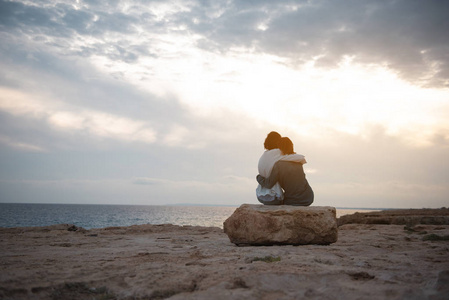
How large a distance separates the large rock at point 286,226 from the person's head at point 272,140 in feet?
4.83

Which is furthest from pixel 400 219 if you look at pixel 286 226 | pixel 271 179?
pixel 286 226

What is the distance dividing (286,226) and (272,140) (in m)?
1.99

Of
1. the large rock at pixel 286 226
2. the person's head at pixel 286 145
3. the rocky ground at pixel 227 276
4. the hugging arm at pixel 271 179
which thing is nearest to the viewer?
the rocky ground at pixel 227 276

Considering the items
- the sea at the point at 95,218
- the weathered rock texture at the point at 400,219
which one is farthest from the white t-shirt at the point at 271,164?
the sea at the point at 95,218

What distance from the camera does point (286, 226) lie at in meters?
5.43

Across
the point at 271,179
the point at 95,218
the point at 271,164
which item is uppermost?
the point at 271,164

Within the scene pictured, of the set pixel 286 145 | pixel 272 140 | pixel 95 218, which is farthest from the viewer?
pixel 95 218

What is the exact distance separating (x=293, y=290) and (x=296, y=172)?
3906mm

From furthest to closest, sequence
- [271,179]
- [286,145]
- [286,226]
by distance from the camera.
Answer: [286,145] < [271,179] < [286,226]

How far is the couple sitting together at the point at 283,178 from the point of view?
6.32m

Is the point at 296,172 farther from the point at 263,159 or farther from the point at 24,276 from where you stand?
the point at 24,276

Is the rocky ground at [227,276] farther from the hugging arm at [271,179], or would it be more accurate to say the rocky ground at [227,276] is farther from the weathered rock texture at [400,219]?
the weathered rock texture at [400,219]

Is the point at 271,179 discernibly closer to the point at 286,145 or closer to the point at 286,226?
the point at 286,145

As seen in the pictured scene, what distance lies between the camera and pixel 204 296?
2.51 metres
